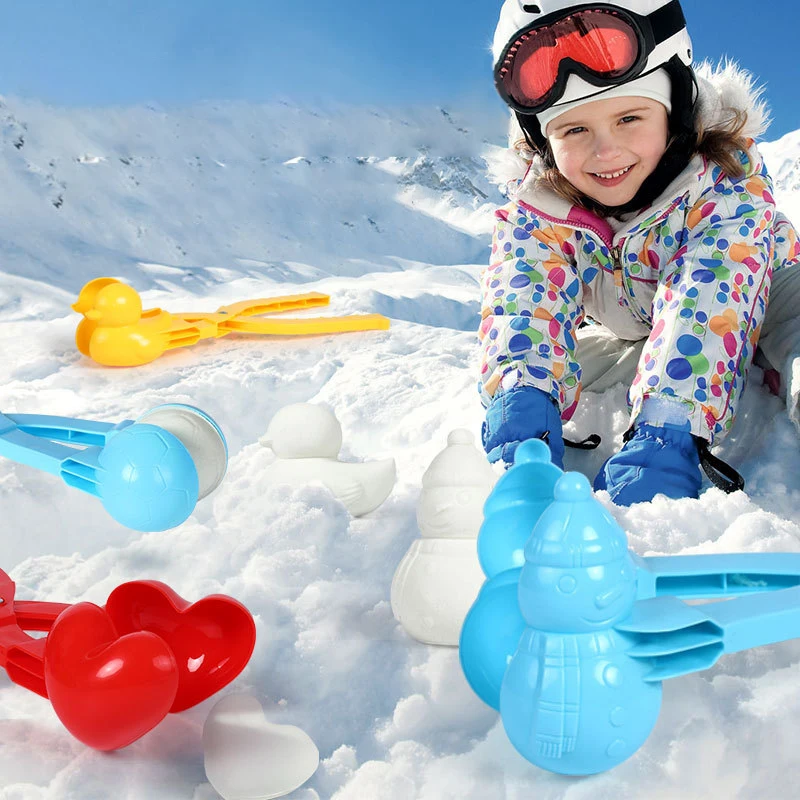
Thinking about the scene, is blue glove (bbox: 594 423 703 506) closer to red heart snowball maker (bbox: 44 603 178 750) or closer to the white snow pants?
the white snow pants

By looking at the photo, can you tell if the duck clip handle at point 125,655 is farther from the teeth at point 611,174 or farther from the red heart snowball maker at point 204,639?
the teeth at point 611,174

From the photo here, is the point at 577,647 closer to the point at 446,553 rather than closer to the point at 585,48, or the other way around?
the point at 446,553

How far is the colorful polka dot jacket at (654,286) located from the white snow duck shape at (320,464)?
0.88 ft

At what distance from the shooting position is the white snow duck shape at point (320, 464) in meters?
0.99

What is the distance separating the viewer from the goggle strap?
1134 mm

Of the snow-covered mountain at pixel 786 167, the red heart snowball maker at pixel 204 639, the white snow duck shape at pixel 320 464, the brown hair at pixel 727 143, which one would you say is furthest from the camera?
the snow-covered mountain at pixel 786 167

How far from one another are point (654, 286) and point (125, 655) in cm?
93

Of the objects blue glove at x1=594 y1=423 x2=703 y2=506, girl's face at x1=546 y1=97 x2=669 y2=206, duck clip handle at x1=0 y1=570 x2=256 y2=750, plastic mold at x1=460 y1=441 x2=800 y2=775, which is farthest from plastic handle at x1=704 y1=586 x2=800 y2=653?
girl's face at x1=546 y1=97 x2=669 y2=206

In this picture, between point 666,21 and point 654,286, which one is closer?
point 666,21

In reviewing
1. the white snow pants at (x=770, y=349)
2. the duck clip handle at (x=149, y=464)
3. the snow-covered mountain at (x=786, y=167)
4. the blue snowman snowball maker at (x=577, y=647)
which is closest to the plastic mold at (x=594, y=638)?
the blue snowman snowball maker at (x=577, y=647)

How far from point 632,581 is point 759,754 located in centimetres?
14

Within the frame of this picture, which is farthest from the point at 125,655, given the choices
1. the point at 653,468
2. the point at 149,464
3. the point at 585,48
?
the point at 585,48

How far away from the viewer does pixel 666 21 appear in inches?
45.0

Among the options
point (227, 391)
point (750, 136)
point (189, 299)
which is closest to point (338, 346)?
point (227, 391)
